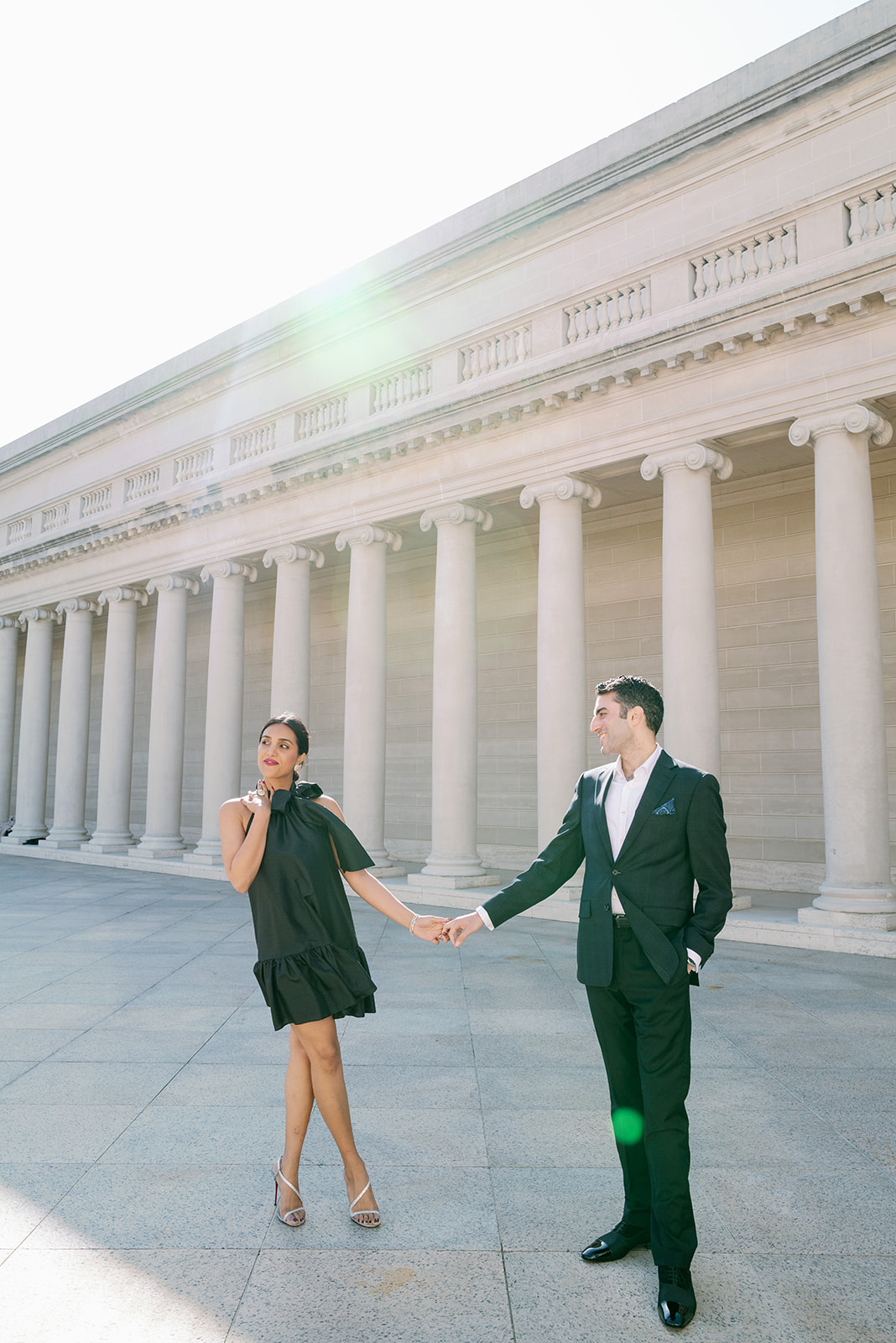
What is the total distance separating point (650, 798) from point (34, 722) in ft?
113

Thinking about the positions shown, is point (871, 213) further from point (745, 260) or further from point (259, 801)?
point (259, 801)

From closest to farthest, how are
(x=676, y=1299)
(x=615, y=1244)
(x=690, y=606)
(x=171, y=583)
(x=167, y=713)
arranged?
(x=676, y=1299) < (x=615, y=1244) < (x=690, y=606) < (x=171, y=583) < (x=167, y=713)

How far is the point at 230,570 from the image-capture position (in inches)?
1049

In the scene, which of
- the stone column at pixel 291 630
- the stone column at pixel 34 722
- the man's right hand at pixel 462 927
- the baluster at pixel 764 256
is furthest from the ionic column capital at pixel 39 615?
the man's right hand at pixel 462 927

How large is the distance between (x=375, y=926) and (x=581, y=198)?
15.9 meters

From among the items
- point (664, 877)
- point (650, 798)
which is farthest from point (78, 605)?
point (664, 877)

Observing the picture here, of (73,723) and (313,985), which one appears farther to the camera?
(73,723)

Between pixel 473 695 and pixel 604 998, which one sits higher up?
pixel 473 695

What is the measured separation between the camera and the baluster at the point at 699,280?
17.4 meters

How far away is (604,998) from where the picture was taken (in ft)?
16.1

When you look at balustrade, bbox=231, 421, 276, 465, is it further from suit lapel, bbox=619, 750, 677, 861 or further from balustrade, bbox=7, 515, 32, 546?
suit lapel, bbox=619, 750, 677, 861

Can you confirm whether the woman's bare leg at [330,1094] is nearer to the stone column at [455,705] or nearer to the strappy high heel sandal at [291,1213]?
the strappy high heel sandal at [291,1213]

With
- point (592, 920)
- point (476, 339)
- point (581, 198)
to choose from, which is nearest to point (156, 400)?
point (476, 339)

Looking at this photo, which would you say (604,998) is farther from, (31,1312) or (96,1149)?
(96,1149)
